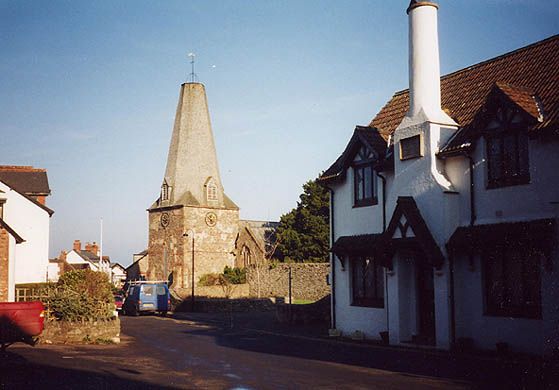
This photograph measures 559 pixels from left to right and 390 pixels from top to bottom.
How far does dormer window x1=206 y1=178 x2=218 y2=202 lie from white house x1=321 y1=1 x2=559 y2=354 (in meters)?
46.0

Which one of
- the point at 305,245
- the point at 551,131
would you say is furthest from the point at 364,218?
the point at 305,245

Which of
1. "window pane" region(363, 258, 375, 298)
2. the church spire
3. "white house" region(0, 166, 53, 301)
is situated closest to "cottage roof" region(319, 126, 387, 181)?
"window pane" region(363, 258, 375, 298)

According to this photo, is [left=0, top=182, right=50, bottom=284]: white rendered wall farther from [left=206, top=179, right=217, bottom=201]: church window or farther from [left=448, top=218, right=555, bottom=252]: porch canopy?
[left=448, top=218, right=555, bottom=252]: porch canopy

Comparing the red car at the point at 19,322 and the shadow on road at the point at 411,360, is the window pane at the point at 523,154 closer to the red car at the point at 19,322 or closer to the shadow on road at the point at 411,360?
the shadow on road at the point at 411,360

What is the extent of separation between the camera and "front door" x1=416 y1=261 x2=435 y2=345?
19.9 metres

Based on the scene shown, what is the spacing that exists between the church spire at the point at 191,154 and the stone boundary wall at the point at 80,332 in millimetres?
46347

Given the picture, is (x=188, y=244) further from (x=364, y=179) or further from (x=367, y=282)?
(x=367, y=282)

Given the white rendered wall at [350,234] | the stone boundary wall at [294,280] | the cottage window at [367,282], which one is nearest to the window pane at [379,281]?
the cottage window at [367,282]

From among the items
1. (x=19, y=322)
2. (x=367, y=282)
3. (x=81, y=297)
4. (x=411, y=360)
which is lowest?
(x=411, y=360)

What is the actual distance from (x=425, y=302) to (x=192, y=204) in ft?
159

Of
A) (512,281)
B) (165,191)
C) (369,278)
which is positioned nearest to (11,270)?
(369,278)

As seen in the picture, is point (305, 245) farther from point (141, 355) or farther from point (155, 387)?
point (155, 387)

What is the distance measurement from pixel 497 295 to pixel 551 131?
4.54 metres

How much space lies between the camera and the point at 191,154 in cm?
6869
